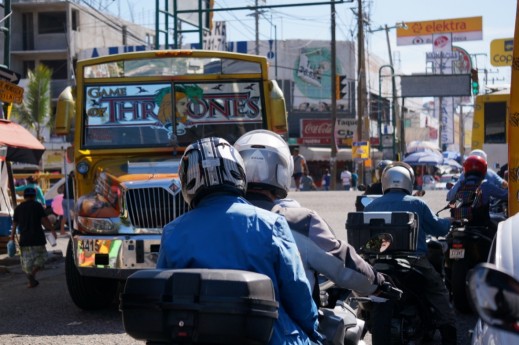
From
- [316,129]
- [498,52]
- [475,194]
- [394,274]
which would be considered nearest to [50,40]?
[316,129]

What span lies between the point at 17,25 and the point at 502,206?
4876cm

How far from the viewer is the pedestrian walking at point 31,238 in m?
12.8

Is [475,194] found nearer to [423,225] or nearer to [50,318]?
[423,225]

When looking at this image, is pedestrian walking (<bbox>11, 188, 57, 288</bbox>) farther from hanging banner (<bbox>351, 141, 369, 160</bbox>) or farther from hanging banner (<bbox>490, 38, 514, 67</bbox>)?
hanging banner (<bbox>490, 38, 514, 67</bbox>)

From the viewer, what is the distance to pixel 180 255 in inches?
150

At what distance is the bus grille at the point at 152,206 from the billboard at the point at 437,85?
34.3 meters

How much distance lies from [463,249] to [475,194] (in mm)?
675

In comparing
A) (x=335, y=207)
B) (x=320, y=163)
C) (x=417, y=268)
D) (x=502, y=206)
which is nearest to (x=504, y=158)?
(x=335, y=207)

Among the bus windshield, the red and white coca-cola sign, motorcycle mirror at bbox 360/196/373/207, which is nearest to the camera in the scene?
motorcycle mirror at bbox 360/196/373/207

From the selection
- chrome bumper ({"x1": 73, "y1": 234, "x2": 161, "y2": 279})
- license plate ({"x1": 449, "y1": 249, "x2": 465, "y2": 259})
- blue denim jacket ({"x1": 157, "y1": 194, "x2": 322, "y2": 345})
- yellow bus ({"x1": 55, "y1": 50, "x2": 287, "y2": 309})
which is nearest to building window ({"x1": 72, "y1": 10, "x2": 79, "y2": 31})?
yellow bus ({"x1": 55, "y1": 50, "x2": 287, "y2": 309})

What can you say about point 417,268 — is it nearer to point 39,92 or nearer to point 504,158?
point 504,158

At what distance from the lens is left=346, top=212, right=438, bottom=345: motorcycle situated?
6.69 m

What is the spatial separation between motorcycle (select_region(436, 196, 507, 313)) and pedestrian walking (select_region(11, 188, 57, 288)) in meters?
5.74

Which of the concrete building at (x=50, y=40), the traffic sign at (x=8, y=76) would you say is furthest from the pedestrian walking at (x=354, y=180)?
the traffic sign at (x=8, y=76)
